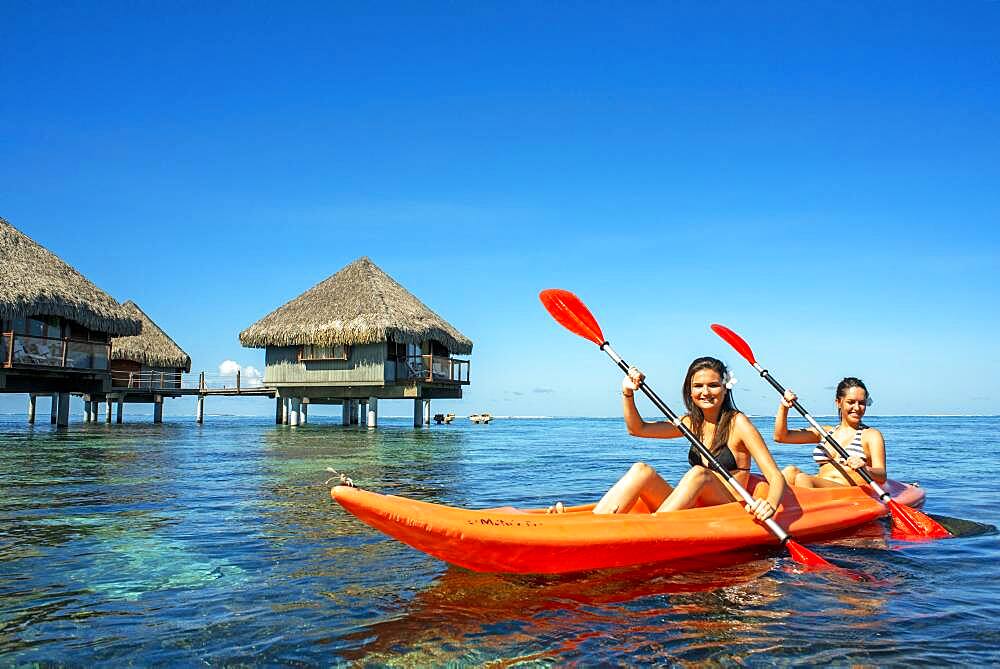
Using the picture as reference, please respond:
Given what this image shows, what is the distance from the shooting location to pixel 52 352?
17125mm

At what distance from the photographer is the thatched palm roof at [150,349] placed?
2709 cm

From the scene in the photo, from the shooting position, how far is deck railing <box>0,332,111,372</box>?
53.0 ft

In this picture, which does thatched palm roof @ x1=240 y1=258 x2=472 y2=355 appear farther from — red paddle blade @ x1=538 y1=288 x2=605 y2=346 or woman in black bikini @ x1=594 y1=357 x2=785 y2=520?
woman in black bikini @ x1=594 y1=357 x2=785 y2=520

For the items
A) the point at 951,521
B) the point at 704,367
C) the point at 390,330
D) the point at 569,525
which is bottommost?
the point at 951,521

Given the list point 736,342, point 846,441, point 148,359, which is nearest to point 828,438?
point 846,441

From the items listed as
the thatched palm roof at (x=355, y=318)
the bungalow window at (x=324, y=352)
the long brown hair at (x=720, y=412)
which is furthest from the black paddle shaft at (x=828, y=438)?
the bungalow window at (x=324, y=352)

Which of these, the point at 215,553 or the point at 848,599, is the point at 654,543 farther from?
the point at 215,553

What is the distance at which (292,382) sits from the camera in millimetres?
23719

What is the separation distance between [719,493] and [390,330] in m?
17.3

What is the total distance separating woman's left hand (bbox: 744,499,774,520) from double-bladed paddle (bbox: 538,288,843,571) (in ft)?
0.09

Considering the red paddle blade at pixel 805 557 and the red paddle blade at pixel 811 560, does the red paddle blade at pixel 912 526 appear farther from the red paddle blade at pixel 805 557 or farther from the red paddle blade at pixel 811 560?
the red paddle blade at pixel 805 557

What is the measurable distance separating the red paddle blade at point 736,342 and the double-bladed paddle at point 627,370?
2.06m

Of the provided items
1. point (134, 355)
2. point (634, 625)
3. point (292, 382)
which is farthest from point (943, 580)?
point (134, 355)

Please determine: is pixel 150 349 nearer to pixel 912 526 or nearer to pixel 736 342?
pixel 736 342
